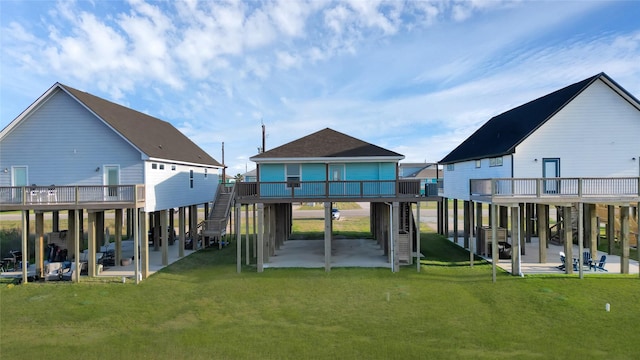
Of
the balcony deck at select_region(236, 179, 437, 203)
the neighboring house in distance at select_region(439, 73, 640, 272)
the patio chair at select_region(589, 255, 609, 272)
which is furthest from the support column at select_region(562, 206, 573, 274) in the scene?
the balcony deck at select_region(236, 179, 437, 203)

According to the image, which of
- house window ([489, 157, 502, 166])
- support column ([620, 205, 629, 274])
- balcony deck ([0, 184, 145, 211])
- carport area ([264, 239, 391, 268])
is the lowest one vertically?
carport area ([264, 239, 391, 268])

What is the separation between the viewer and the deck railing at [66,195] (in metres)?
17.7

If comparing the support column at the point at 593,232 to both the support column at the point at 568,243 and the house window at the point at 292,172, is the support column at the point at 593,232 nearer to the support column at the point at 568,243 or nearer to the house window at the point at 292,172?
the support column at the point at 568,243

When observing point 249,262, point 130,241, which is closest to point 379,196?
point 249,262

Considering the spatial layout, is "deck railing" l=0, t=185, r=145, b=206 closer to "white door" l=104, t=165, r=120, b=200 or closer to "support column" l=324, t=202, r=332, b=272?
"white door" l=104, t=165, r=120, b=200

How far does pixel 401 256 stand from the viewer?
65.7ft

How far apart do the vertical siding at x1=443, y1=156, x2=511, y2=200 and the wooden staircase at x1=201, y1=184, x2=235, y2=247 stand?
1703cm

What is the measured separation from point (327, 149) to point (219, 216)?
10263 millimetres

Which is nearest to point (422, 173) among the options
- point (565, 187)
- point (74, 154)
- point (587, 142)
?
point (587, 142)

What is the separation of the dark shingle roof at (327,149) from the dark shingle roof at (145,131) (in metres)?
6.20

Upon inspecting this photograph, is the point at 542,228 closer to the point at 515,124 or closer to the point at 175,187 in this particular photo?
the point at 515,124

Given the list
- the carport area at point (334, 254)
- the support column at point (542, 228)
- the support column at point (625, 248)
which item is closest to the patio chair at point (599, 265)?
the support column at point (625, 248)

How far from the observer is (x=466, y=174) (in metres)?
25.7

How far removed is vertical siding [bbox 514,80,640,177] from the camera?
19078mm
